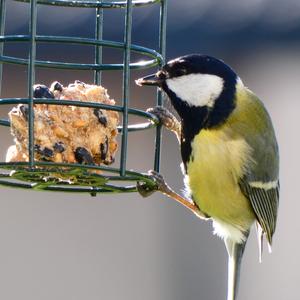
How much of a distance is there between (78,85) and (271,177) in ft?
3.83

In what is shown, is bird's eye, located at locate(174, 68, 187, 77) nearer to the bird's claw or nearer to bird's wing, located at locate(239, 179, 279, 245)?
the bird's claw

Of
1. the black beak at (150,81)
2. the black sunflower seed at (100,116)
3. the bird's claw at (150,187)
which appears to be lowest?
the bird's claw at (150,187)

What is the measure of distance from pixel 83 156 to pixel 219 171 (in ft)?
2.51

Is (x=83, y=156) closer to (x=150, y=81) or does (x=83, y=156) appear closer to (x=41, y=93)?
(x=41, y=93)

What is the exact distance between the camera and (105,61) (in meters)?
8.31

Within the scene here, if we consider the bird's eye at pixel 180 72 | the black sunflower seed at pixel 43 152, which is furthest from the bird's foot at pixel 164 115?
the black sunflower seed at pixel 43 152

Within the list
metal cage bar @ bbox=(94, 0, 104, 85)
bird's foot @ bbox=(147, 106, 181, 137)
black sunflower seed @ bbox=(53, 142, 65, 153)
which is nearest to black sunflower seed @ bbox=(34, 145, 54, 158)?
black sunflower seed @ bbox=(53, 142, 65, 153)

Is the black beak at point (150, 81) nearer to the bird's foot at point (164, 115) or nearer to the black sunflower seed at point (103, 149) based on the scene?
the bird's foot at point (164, 115)

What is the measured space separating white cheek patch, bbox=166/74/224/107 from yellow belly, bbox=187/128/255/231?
15 centimetres

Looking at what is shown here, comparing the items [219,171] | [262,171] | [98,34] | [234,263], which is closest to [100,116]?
[98,34]

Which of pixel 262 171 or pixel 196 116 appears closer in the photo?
pixel 196 116

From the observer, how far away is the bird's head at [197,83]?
14.0 ft

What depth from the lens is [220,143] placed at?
445 centimetres

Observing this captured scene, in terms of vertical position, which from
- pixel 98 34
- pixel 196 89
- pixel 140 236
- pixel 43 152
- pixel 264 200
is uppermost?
pixel 98 34
